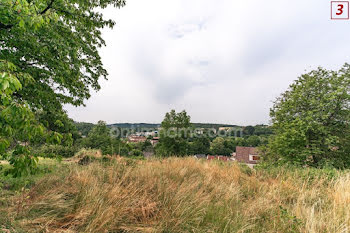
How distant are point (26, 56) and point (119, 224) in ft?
14.3

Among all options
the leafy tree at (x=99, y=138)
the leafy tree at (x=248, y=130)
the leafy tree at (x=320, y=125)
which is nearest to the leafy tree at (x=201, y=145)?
the leafy tree at (x=248, y=130)

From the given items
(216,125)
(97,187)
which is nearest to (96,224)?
(97,187)

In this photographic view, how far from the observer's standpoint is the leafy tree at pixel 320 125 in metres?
11.6

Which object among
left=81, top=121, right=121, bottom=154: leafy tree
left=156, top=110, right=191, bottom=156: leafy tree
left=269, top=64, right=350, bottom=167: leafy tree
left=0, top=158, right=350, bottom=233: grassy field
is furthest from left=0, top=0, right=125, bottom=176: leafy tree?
left=81, top=121, right=121, bottom=154: leafy tree

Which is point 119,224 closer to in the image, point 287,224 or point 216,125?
point 287,224

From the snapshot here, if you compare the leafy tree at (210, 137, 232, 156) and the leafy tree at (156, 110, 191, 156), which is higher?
the leafy tree at (156, 110, 191, 156)

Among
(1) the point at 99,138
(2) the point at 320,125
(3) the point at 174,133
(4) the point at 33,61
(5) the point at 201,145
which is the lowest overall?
(5) the point at 201,145

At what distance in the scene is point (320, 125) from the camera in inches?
465

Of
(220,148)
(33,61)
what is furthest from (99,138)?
(220,148)

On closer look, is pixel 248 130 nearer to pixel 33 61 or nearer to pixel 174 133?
pixel 174 133

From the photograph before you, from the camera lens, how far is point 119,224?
2137 mm

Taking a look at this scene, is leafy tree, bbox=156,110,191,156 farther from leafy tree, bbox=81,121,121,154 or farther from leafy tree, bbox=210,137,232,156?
leafy tree, bbox=210,137,232,156

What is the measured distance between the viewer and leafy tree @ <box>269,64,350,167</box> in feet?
38.1

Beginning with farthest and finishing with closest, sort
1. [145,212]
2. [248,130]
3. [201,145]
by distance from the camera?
[248,130]
[201,145]
[145,212]
